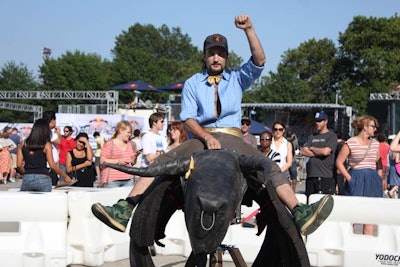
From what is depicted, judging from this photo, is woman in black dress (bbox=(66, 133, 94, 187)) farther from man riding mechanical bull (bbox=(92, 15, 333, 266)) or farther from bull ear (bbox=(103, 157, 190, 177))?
bull ear (bbox=(103, 157, 190, 177))

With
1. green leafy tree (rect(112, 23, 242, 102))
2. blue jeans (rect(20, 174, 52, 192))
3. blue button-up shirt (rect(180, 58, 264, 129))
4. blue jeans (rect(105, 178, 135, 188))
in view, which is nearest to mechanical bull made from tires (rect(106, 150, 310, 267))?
blue button-up shirt (rect(180, 58, 264, 129))

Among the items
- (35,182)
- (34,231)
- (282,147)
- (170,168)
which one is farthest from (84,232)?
(170,168)

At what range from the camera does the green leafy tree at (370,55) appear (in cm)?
6257

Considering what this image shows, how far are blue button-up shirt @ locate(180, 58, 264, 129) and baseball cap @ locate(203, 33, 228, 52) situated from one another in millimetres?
241

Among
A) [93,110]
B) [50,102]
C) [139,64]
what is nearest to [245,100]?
[139,64]

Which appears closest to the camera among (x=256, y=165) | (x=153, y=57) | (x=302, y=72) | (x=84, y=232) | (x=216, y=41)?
(x=256, y=165)

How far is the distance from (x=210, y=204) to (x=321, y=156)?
713 cm

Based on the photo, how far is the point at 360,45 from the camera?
6544cm

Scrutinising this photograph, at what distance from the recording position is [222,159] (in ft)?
13.6

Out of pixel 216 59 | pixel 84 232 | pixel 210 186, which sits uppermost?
pixel 216 59

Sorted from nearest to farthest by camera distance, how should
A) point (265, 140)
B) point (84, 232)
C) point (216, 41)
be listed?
1. point (216, 41)
2. point (84, 232)
3. point (265, 140)

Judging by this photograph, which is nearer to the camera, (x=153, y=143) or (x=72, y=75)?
(x=153, y=143)

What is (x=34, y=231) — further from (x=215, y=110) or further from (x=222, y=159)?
(x=222, y=159)

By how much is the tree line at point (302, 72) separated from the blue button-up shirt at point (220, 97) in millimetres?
52275
